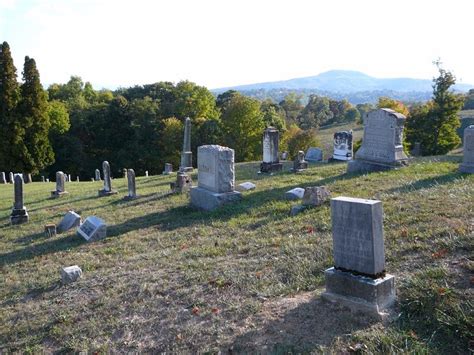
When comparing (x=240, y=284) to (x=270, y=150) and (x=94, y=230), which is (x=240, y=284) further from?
(x=270, y=150)

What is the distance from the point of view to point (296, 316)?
17.3ft

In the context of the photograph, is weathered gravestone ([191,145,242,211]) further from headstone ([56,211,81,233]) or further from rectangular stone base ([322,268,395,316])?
rectangular stone base ([322,268,395,316])

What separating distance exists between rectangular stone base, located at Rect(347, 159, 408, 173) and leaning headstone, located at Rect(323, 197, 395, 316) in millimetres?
10084

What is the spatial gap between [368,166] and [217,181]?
19.2ft

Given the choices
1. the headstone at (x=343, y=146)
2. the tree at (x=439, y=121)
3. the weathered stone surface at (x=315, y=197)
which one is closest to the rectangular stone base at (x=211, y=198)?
the weathered stone surface at (x=315, y=197)

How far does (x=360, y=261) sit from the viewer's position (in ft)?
17.5

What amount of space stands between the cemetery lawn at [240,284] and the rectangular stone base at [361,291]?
0.13 m

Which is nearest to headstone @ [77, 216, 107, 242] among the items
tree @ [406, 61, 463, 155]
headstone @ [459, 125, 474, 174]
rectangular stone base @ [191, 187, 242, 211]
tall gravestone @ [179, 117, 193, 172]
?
rectangular stone base @ [191, 187, 242, 211]

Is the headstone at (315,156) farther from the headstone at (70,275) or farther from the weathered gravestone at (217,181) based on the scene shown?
the headstone at (70,275)

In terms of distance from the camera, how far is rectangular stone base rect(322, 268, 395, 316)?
507 centimetres

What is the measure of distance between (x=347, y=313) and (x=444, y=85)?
3105 centimetres

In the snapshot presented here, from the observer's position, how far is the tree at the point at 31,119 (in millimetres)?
31750

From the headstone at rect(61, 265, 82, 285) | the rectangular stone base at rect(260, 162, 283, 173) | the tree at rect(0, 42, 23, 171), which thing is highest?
the tree at rect(0, 42, 23, 171)

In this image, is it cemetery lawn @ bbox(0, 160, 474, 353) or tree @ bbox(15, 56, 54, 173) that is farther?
tree @ bbox(15, 56, 54, 173)
